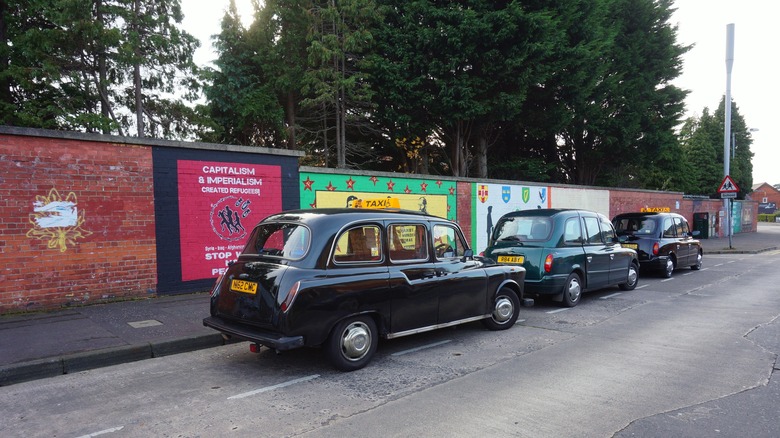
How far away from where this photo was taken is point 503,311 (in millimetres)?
7016

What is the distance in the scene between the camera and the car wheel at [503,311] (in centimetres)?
691

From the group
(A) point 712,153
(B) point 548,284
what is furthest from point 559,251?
(A) point 712,153

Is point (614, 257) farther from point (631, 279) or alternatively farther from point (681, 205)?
point (681, 205)

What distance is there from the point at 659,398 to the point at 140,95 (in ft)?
63.8

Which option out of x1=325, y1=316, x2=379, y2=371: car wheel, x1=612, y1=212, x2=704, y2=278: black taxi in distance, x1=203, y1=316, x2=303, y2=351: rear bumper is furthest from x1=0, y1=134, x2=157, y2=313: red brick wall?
x1=612, y1=212, x2=704, y2=278: black taxi in distance

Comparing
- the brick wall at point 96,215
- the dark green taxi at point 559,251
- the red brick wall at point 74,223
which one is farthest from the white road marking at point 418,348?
the red brick wall at point 74,223

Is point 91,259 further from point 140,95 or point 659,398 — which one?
point 140,95

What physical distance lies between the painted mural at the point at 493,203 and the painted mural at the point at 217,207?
761 cm

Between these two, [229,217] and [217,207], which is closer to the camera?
[217,207]

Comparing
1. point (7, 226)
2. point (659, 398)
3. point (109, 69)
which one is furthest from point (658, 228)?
point (109, 69)

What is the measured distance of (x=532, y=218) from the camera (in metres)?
9.09

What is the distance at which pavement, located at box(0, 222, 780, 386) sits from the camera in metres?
5.07

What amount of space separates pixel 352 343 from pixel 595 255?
20.7 feet

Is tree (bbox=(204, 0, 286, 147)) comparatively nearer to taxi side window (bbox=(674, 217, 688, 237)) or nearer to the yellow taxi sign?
the yellow taxi sign
